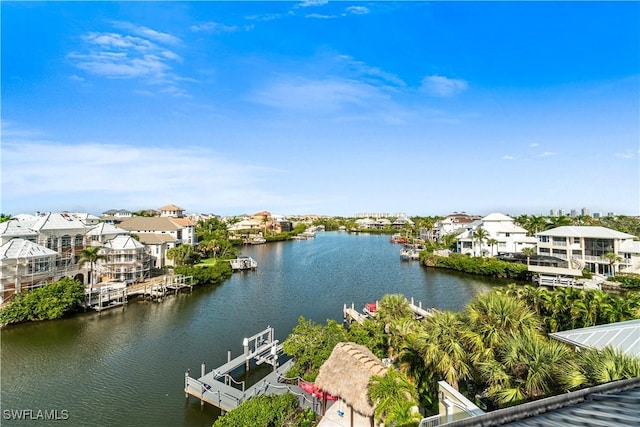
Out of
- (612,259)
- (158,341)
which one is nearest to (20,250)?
(158,341)

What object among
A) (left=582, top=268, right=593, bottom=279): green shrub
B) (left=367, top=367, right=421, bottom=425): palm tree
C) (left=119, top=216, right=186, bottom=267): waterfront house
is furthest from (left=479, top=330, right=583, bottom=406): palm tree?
(left=119, top=216, right=186, bottom=267): waterfront house

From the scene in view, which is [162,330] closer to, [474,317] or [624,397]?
[474,317]

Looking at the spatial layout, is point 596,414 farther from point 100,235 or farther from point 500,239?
point 500,239

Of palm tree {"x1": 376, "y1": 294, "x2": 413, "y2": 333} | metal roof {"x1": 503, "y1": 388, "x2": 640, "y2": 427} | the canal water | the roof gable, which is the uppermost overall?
the roof gable

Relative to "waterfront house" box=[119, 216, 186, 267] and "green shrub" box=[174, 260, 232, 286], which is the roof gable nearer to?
"green shrub" box=[174, 260, 232, 286]

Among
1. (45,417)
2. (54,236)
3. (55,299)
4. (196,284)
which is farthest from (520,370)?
(54,236)

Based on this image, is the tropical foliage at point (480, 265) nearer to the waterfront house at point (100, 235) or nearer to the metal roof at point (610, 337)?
the metal roof at point (610, 337)
